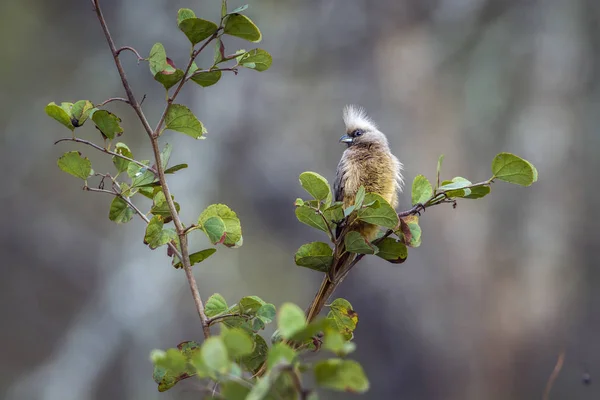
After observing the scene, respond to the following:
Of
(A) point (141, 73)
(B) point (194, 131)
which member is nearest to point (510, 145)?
(A) point (141, 73)

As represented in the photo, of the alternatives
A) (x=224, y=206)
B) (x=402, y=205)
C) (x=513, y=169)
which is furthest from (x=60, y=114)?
(x=402, y=205)

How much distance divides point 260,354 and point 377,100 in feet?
14.8

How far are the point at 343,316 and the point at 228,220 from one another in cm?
21

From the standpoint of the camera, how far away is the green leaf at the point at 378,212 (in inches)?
35.3

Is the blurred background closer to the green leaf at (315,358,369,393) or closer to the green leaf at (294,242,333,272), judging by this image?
the green leaf at (294,242,333,272)

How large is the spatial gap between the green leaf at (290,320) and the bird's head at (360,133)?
1275 mm

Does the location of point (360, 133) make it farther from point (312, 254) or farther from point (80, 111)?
point (80, 111)

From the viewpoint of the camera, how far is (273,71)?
18.4 feet

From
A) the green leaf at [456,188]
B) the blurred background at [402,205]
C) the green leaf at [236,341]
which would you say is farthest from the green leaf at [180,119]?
the blurred background at [402,205]

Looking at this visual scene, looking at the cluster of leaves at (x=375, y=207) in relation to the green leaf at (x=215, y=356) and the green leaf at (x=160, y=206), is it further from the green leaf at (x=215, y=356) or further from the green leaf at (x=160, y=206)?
the green leaf at (x=215, y=356)

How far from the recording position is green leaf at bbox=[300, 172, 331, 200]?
89 cm

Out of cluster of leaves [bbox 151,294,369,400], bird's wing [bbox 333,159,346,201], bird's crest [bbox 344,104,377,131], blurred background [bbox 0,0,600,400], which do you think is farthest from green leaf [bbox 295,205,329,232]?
blurred background [bbox 0,0,600,400]

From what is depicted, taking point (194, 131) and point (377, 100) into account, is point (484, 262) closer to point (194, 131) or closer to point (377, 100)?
point (377, 100)

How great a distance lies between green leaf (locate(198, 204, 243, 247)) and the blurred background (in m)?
3.86
